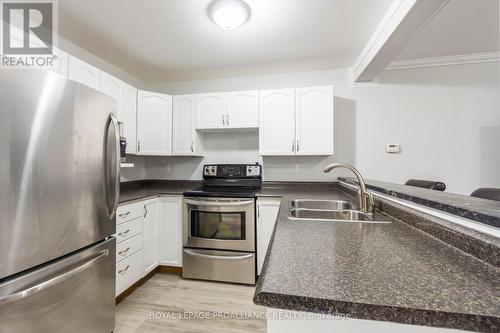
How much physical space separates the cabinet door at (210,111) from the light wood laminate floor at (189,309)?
1.77 meters

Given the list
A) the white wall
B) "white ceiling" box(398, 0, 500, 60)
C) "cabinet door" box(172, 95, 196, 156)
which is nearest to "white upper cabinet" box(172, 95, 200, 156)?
"cabinet door" box(172, 95, 196, 156)

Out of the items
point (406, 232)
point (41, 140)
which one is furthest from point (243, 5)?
point (406, 232)

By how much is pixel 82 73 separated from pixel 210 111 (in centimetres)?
124

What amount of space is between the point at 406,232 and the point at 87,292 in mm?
1724

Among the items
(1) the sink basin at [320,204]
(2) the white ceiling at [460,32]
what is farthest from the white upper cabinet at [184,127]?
(2) the white ceiling at [460,32]

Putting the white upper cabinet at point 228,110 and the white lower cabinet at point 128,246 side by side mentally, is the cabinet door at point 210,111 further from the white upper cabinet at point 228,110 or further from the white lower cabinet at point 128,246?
the white lower cabinet at point 128,246

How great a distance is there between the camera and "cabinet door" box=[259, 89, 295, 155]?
248cm

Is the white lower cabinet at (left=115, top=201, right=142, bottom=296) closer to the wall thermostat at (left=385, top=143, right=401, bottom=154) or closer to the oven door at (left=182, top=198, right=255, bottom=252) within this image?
the oven door at (left=182, top=198, right=255, bottom=252)

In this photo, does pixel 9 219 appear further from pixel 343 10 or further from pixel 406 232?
pixel 343 10

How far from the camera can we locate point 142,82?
3.08m

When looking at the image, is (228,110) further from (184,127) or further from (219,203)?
(219,203)

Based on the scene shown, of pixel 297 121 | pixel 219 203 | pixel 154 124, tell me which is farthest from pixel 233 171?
pixel 154 124

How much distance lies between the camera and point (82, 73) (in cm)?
180

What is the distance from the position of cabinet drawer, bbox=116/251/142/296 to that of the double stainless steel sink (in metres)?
1.56
